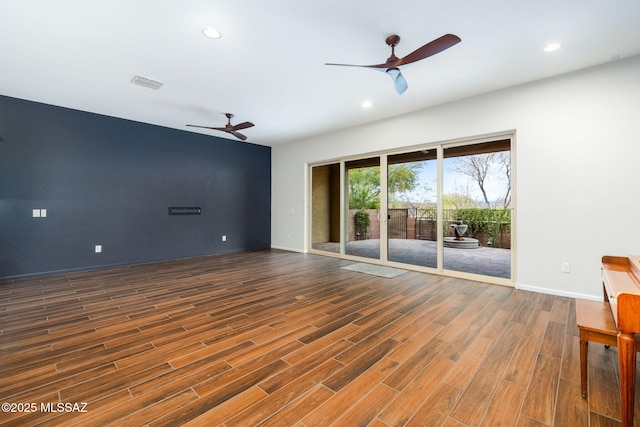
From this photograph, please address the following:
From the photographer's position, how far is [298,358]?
206 cm

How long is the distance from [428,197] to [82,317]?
504cm

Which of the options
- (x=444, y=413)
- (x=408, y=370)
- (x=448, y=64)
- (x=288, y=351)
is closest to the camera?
(x=444, y=413)

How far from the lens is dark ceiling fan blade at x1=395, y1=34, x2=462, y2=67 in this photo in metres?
2.30

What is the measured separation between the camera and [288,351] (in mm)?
2160

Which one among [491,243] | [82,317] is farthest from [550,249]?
[82,317]

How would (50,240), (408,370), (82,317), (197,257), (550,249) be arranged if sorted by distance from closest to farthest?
(408,370) → (82,317) → (550,249) → (50,240) → (197,257)

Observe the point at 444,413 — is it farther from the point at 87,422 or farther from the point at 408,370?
the point at 87,422

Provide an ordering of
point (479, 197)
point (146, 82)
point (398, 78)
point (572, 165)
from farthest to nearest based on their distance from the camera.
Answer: point (479, 197), point (146, 82), point (572, 165), point (398, 78)

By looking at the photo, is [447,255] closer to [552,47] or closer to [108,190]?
[552,47]

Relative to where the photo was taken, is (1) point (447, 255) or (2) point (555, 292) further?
(1) point (447, 255)

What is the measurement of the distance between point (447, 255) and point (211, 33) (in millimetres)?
5524

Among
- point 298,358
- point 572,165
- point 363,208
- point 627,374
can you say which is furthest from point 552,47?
point 298,358

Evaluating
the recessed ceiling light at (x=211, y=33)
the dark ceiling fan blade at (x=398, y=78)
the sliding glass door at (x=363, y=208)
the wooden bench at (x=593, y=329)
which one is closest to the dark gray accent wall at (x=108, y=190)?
the sliding glass door at (x=363, y=208)

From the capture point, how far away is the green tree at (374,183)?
202 inches
